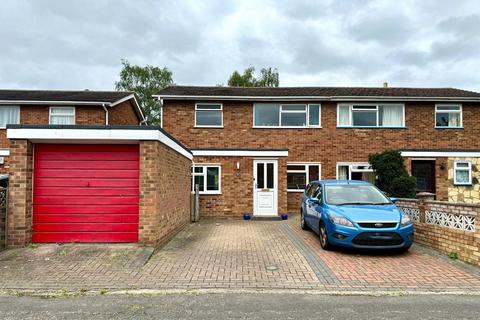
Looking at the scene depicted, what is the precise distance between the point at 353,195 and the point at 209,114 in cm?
868

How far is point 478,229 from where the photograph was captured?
20.1ft

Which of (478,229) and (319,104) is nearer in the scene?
(478,229)

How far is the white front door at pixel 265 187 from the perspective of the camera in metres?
13.0

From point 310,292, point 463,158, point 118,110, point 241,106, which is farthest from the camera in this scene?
point 118,110

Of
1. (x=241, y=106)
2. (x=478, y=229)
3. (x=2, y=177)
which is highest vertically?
(x=241, y=106)

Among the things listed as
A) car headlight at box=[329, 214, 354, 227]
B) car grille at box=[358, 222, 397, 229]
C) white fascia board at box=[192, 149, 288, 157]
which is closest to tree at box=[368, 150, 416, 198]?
white fascia board at box=[192, 149, 288, 157]

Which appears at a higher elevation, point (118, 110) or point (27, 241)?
point (118, 110)

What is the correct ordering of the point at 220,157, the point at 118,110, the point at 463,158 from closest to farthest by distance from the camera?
the point at 220,157 → the point at 463,158 → the point at 118,110

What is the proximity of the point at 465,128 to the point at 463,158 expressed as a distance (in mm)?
2002

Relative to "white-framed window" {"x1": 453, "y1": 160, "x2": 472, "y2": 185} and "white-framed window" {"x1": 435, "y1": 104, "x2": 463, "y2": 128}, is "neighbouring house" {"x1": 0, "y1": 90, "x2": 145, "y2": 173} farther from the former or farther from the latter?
"white-framed window" {"x1": 453, "y1": 160, "x2": 472, "y2": 185}

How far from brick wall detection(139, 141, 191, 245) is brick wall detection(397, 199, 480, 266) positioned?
5992 millimetres

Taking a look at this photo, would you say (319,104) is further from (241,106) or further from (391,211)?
(391,211)

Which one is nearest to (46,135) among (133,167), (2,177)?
(2,177)

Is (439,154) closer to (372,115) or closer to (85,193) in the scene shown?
(372,115)
